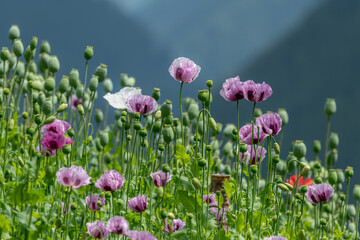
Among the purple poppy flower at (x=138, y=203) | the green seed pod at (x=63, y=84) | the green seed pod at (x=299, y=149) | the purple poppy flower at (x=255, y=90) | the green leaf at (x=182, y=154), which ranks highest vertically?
the green seed pod at (x=63, y=84)

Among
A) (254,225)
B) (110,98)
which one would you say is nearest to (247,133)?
(254,225)

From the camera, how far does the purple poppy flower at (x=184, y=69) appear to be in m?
1.77

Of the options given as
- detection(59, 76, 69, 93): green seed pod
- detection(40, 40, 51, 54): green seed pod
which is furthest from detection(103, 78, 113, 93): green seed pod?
detection(59, 76, 69, 93): green seed pod

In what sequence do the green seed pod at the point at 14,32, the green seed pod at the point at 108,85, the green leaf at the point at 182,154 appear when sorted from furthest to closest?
the green seed pod at the point at 108,85 < the green seed pod at the point at 14,32 < the green leaf at the point at 182,154

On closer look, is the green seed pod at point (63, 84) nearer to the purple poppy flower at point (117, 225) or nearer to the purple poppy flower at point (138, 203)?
the purple poppy flower at point (138, 203)

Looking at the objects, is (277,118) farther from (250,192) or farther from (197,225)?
(197,225)

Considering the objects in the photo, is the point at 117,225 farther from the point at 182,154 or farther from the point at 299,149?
the point at 299,149

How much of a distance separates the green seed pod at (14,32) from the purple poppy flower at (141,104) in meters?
1.41

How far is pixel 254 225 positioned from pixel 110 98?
69cm

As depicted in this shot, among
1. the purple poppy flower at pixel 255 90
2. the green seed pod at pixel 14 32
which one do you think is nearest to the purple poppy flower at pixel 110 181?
the purple poppy flower at pixel 255 90

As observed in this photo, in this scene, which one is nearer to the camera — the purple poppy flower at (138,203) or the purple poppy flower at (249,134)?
the purple poppy flower at (138,203)

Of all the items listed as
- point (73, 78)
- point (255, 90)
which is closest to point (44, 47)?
point (73, 78)

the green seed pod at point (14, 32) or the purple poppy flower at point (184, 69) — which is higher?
the green seed pod at point (14, 32)

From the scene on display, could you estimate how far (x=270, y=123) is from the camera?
5.75 ft
